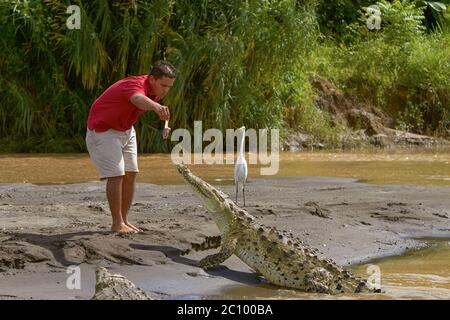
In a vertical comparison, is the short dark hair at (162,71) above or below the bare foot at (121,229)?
above

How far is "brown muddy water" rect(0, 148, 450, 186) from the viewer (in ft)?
45.0

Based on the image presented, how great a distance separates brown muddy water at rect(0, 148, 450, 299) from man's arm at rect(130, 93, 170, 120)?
145 cm

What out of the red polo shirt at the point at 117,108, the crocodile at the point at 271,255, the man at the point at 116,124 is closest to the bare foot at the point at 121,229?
the man at the point at 116,124

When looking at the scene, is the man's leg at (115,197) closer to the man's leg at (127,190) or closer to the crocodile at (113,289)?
the man's leg at (127,190)

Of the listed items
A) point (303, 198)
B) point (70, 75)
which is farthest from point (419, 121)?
point (303, 198)

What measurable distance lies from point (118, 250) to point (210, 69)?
10498 mm

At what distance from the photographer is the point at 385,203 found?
1107cm

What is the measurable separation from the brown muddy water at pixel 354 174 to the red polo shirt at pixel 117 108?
172cm

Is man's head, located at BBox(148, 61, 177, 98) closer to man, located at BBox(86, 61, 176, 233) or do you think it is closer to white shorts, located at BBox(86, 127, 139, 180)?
man, located at BBox(86, 61, 176, 233)

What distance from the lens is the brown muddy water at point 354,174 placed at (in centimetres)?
751

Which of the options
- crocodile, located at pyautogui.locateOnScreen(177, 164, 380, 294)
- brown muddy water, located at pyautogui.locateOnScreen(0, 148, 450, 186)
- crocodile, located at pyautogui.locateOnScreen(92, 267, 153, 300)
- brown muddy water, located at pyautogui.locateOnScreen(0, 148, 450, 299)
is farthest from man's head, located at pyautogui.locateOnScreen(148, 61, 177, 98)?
brown muddy water, located at pyautogui.locateOnScreen(0, 148, 450, 186)

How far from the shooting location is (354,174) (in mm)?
14773

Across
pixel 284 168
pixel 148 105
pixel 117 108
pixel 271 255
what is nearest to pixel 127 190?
pixel 117 108
